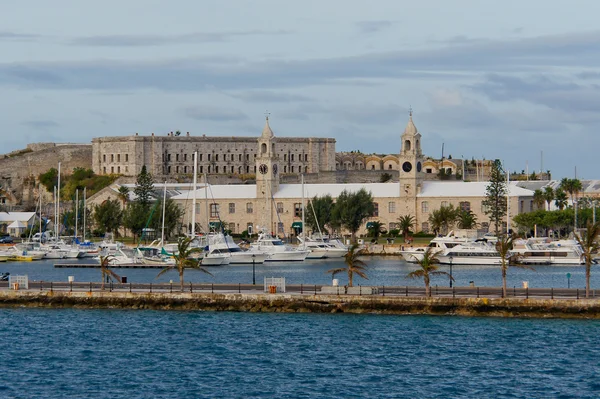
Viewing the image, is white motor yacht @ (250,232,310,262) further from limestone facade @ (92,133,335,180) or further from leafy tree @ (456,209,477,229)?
limestone facade @ (92,133,335,180)

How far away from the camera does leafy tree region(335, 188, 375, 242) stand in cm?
11225

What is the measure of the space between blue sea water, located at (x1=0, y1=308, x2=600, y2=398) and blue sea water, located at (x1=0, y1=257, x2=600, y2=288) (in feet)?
57.0

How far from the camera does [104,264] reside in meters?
61.3

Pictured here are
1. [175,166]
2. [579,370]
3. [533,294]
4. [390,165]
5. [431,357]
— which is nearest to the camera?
[579,370]

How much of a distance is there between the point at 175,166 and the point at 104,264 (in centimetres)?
8856

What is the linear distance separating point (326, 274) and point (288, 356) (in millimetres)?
34355

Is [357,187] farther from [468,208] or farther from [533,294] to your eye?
[533,294]

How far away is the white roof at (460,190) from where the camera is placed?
113000mm

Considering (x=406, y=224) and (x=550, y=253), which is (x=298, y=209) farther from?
(x=550, y=253)

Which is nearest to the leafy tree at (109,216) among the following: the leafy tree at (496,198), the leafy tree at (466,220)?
the leafy tree at (466,220)

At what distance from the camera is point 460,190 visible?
11375cm

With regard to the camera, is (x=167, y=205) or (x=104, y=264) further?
(x=167, y=205)

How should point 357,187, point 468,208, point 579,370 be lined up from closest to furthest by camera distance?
point 579,370 → point 468,208 → point 357,187

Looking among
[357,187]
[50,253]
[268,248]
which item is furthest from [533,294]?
[357,187]
